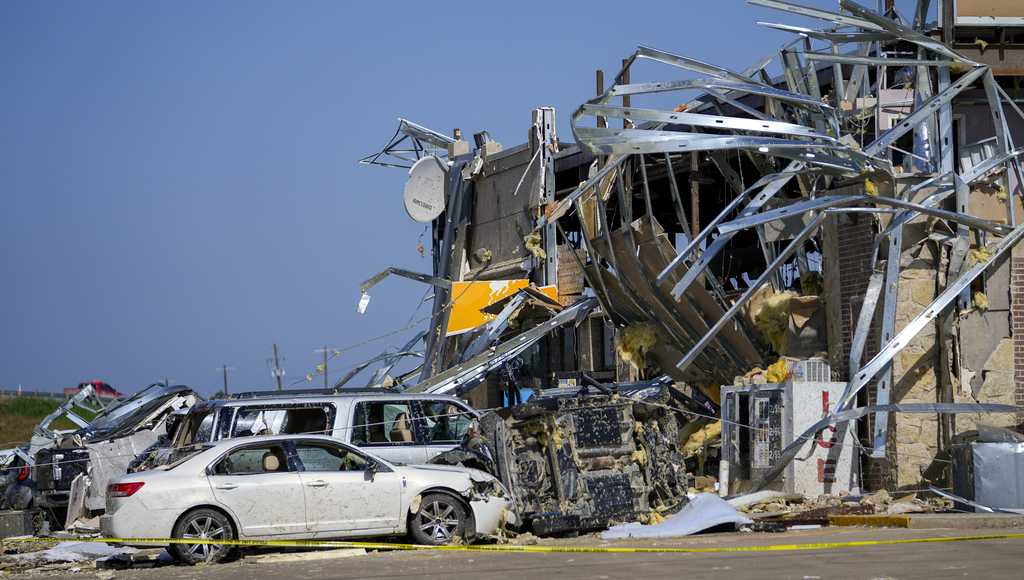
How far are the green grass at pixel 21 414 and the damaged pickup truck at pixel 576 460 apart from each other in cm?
4443

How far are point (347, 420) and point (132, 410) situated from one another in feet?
27.8

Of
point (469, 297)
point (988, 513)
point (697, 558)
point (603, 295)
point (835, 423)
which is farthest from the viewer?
point (469, 297)

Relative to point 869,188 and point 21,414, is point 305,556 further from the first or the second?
point 21,414

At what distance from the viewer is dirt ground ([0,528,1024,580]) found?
1024cm

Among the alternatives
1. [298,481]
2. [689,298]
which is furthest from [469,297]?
[298,481]

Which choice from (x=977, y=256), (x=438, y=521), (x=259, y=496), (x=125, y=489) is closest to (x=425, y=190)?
(x=977, y=256)

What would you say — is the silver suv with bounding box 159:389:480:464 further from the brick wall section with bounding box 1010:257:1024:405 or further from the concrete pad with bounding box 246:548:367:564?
the brick wall section with bounding box 1010:257:1024:405

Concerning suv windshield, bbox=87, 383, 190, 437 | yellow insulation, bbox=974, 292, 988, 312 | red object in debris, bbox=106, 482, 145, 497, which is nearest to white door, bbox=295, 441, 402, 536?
red object in debris, bbox=106, 482, 145, 497

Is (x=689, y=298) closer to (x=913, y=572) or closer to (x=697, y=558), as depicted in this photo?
(x=697, y=558)

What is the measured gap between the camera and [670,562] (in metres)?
11.1

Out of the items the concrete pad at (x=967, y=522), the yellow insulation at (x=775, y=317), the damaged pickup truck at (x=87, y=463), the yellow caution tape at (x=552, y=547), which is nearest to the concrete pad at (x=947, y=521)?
the concrete pad at (x=967, y=522)

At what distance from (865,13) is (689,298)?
4996 mm

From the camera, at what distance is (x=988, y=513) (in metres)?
14.0

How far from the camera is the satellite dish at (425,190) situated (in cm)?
2869
